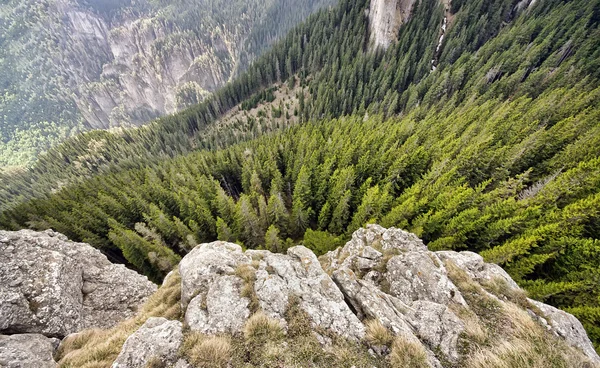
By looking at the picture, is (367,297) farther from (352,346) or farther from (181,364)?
(181,364)

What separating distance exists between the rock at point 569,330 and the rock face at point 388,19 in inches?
5785

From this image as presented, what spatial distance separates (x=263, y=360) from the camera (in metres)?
8.97

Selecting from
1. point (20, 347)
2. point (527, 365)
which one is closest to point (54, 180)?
point (20, 347)

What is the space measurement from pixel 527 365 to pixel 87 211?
72.4 metres

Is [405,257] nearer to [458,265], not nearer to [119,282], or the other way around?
[458,265]

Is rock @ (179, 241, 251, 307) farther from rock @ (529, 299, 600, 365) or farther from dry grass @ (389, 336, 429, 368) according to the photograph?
rock @ (529, 299, 600, 365)

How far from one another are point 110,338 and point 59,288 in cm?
1278

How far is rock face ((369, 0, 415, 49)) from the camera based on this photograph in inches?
4742

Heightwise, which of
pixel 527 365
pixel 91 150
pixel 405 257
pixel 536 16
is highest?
pixel 536 16

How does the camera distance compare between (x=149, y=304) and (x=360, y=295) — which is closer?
(x=360, y=295)

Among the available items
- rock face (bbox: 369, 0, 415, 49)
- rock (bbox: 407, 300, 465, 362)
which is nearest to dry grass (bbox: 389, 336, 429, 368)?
rock (bbox: 407, 300, 465, 362)

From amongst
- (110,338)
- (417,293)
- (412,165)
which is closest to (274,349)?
(110,338)

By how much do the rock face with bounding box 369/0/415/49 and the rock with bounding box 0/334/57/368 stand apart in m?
158

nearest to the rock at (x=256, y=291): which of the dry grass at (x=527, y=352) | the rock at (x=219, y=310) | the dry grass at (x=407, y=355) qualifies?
the rock at (x=219, y=310)
